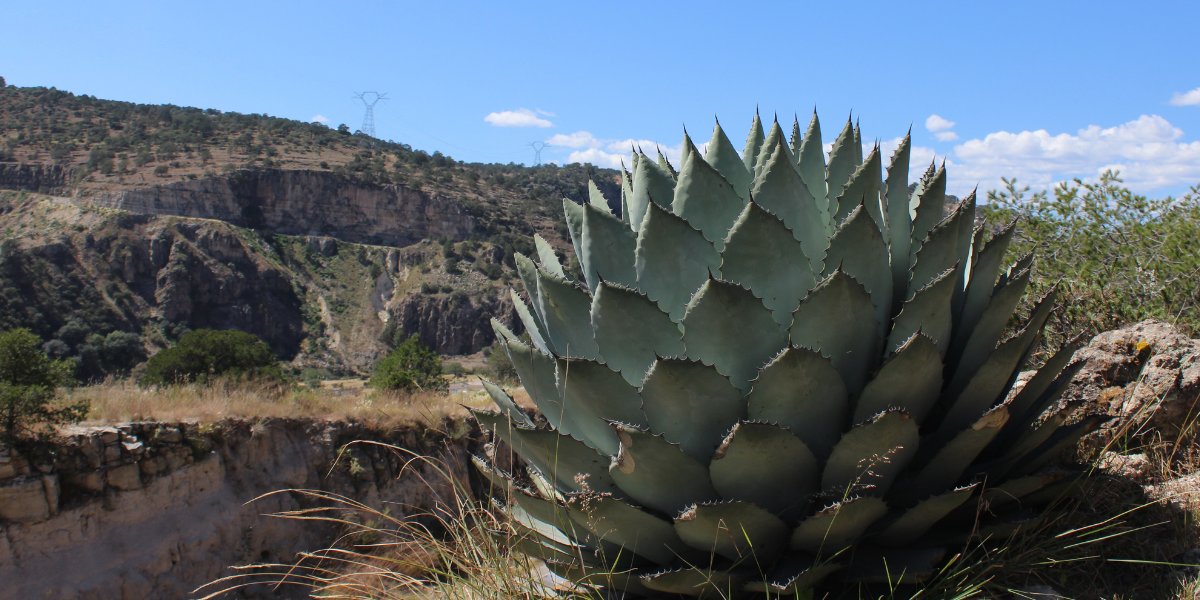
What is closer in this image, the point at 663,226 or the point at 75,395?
the point at 663,226

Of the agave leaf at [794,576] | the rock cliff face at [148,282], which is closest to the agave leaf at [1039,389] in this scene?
the agave leaf at [794,576]

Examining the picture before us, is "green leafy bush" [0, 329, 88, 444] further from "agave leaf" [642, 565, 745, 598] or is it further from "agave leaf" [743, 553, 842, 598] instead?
"agave leaf" [743, 553, 842, 598]

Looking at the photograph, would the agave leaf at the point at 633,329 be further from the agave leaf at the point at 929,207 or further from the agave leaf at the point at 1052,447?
the agave leaf at the point at 1052,447

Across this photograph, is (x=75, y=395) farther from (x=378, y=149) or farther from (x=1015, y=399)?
(x=378, y=149)

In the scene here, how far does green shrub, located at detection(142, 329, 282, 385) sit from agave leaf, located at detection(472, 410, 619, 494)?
19293 mm

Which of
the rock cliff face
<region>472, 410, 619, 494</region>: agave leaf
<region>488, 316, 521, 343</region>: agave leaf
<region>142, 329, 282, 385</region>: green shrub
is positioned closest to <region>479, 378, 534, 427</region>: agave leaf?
<region>488, 316, 521, 343</region>: agave leaf

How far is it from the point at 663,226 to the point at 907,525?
0.79 m

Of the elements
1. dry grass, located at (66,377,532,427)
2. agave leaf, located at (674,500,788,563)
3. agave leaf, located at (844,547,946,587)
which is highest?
agave leaf, located at (674,500,788,563)

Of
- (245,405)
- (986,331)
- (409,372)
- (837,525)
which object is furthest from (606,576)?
(409,372)

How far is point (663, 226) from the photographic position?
5.88 feet

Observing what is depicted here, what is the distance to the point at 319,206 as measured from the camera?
204 ft

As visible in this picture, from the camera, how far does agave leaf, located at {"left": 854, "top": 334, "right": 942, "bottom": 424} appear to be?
1567 mm

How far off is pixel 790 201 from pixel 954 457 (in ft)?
2.15

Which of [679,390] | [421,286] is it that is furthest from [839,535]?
[421,286]
